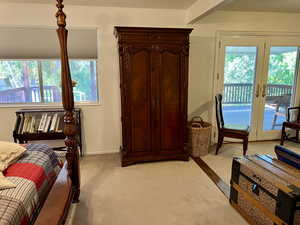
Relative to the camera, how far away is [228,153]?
367 cm

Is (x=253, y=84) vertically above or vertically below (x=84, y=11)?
below

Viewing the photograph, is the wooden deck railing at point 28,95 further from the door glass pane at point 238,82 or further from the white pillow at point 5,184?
the door glass pane at point 238,82

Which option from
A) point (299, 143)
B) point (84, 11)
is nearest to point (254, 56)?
point (299, 143)

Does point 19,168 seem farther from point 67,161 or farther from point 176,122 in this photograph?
point 176,122

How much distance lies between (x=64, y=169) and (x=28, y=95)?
2.25 metres

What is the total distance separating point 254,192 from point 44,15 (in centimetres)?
355

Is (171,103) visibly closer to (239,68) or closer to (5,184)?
(239,68)

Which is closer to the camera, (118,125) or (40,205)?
(40,205)

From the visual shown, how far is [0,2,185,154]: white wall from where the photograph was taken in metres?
3.13

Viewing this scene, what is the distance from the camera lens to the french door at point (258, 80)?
12.6 feet

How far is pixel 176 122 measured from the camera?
10.5ft

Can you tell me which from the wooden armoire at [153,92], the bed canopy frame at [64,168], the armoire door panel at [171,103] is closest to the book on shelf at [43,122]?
the wooden armoire at [153,92]

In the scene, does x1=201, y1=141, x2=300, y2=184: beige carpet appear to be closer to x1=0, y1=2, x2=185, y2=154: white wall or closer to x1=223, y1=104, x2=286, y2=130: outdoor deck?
x1=223, y1=104, x2=286, y2=130: outdoor deck

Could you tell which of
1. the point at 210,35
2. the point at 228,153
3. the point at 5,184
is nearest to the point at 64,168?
the point at 5,184
